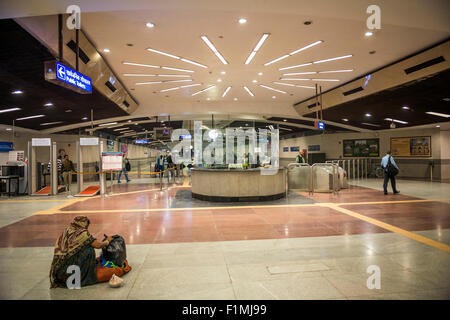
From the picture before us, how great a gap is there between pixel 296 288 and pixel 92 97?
30.5 feet

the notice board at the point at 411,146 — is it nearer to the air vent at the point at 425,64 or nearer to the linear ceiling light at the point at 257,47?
the air vent at the point at 425,64

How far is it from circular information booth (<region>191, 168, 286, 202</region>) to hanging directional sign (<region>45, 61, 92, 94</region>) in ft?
14.0

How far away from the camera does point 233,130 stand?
13.5 m

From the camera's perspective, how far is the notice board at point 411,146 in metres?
15.3

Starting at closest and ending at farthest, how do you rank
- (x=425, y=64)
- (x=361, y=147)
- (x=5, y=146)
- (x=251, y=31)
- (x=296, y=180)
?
1. (x=251, y=31)
2. (x=425, y=64)
3. (x=296, y=180)
4. (x=5, y=146)
5. (x=361, y=147)

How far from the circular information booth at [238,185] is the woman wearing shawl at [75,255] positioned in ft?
17.8

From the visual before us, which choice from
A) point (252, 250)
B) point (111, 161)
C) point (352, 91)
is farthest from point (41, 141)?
point (352, 91)

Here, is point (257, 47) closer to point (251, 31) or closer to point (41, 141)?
point (251, 31)

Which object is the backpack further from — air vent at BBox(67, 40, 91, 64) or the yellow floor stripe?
air vent at BBox(67, 40, 91, 64)

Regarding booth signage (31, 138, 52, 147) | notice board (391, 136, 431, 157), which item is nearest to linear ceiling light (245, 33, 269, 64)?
booth signage (31, 138, 52, 147)

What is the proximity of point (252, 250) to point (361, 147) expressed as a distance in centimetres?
1731

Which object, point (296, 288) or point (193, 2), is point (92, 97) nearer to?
point (193, 2)

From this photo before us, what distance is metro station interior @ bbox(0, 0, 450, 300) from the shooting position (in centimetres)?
315
